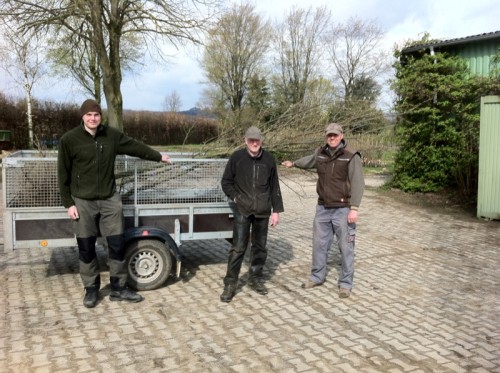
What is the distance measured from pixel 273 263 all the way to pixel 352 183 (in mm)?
2013

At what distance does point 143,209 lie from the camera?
18.0ft

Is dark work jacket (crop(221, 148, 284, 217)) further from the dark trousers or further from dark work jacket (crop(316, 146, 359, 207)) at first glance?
dark work jacket (crop(316, 146, 359, 207))

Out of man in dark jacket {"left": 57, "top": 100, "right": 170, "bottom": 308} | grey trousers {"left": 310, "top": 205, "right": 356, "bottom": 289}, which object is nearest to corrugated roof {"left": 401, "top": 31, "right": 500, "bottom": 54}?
grey trousers {"left": 310, "top": 205, "right": 356, "bottom": 289}

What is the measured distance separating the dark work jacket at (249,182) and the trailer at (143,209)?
46 centimetres

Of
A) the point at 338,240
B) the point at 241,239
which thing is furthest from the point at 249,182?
the point at 338,240

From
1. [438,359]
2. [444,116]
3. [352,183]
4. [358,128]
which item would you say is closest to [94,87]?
[444,116]

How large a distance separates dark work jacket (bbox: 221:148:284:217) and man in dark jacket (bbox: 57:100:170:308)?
1119 mm

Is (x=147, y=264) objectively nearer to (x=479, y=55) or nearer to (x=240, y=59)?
(x=479, y=55)

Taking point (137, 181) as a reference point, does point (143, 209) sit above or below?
below

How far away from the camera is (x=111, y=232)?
4957 millimetres

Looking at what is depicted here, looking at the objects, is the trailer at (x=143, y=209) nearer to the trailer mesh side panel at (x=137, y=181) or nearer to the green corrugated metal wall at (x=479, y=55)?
the trailer mesh side panel at (x=137, y=181)

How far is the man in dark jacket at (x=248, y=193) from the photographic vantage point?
17.2 feet

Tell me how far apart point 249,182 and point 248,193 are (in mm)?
118

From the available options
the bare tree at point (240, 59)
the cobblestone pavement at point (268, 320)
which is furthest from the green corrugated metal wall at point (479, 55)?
the bare tree at point (240, 59)
